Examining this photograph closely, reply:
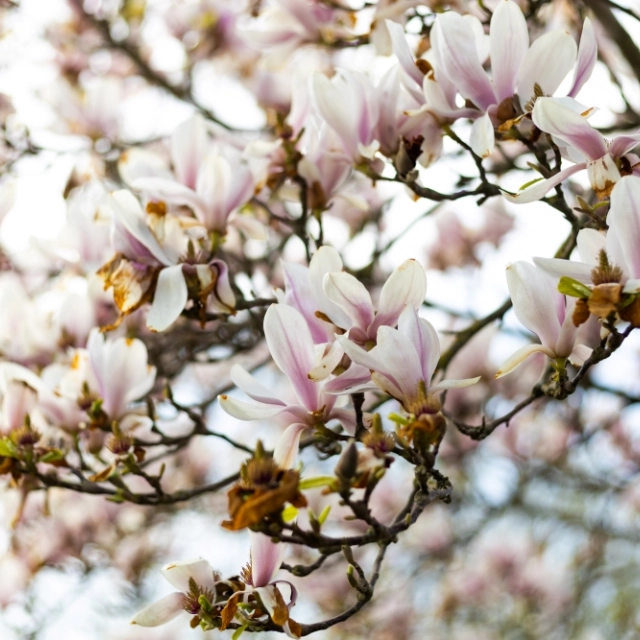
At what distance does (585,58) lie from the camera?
45.0 inches

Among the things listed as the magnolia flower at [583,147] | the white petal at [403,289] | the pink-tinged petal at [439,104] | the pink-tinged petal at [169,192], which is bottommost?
the white petal at [403,289]

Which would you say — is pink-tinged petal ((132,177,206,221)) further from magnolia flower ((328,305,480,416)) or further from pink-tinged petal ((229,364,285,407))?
magnolia flower ((328,305,480,416))

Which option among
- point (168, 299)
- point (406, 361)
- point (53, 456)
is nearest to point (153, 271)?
point (168, 299)

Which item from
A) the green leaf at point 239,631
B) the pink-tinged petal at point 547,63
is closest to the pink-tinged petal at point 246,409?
the green leaf at point 239,631

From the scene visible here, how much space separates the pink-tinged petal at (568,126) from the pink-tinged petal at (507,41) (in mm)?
195

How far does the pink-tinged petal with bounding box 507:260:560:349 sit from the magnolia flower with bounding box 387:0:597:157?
0.80ft

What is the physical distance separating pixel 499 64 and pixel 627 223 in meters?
0.39

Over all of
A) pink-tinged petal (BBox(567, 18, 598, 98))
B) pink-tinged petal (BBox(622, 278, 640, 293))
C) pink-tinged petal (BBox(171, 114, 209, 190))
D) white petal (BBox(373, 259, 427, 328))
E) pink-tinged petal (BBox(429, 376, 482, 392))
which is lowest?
pink-tinged petal (BBox(622, 278, 640, 293))

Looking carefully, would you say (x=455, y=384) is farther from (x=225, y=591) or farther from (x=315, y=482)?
(x=225, y=591)

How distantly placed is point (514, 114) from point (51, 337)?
1097 mm

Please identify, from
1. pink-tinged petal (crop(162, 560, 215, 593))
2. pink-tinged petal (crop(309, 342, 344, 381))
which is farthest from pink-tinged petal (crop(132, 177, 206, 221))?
pink-tinged petal (crop(162, 560, 215, 593))

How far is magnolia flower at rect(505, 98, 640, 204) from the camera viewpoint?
3.15ft

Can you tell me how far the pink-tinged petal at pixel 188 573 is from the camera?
3.39 ft

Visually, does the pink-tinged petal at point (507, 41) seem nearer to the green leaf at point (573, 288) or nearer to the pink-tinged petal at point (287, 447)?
the green leaf at point (573, 288)
